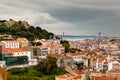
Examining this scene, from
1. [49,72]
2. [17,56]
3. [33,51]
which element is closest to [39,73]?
[49,72]

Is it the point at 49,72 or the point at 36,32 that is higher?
the point at 36,32

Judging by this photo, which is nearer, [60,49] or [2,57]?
[2,57]

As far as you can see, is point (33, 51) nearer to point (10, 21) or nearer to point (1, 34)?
point (1, 34)

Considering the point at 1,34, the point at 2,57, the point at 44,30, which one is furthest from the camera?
the point at 44,30

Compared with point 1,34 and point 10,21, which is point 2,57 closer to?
point 1,34

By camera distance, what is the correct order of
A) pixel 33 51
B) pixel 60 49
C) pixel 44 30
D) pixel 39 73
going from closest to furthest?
pixel 39 73 < pixel 33 51 < pixel 60 49 < pixel 44 30

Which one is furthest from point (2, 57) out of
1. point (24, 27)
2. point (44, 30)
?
point (44, 30)
